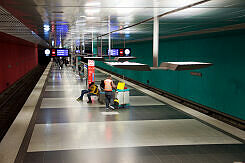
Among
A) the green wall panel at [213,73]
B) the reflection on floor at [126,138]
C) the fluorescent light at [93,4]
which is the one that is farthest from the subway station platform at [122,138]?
the fluorescent light at [93,4]

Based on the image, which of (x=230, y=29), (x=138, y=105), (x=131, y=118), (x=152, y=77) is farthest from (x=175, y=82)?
(x=131, y=118)

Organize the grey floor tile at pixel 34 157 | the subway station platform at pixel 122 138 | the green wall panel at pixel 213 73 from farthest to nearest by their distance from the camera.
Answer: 1. the green wall panel at pixel 213 73
2. the subway station platform at pixel 122 138
3. the grey floor tile at pixel 34 157

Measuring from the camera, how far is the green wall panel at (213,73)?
41.0 feet

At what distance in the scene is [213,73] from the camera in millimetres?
14797

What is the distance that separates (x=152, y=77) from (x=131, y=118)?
14.2 meters

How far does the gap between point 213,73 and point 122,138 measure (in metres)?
8.88

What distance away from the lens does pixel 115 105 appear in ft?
39.5

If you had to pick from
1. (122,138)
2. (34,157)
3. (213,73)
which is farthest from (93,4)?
(213,73)

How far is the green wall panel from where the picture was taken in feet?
41.0

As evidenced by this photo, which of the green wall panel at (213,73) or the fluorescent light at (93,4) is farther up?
the fluorescent light at (93,4)

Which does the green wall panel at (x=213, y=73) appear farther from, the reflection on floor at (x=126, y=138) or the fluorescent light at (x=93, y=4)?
the fluorescent light at (x=93, y=4)

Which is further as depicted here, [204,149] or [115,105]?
[115,105]

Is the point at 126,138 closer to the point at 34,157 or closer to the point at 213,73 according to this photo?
the point at 34,157

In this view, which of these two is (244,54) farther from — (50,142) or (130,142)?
(50,142)
